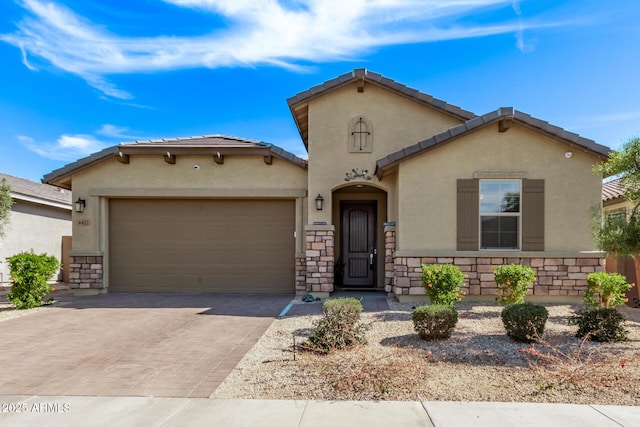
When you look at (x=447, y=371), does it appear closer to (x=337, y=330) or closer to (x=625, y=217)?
A: (x=337, y=330)

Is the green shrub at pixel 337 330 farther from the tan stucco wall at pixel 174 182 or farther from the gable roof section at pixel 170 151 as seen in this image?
the gable roof section at pixel 170 151

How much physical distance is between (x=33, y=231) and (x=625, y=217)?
17.7 m

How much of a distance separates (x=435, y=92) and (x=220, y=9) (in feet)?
18.6

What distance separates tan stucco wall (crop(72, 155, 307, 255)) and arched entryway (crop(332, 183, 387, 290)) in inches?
61.6

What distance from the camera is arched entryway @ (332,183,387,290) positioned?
11.8 metres

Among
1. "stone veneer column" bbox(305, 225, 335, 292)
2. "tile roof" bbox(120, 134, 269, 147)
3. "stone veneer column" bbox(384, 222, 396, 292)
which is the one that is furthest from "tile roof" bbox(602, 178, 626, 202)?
"tile roof" bbox(120, 134, 269, 147)

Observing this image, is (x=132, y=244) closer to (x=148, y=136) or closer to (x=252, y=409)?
(x=148, y=136)

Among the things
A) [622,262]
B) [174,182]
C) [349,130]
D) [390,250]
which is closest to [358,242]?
[390,250]

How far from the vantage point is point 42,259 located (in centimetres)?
948


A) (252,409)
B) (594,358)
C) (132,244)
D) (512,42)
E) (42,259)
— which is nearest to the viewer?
(252,409)

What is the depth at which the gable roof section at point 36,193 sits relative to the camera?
1420cm

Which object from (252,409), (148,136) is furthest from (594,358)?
(148,136)

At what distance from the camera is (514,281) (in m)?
7.90

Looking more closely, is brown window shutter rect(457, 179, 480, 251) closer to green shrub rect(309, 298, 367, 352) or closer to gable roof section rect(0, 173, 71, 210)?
green shrub rect(309, 298, 367, 352)
